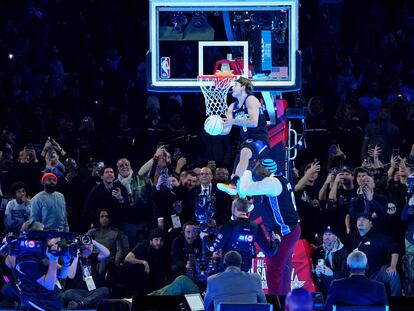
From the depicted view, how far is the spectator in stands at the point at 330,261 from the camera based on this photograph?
15.7m

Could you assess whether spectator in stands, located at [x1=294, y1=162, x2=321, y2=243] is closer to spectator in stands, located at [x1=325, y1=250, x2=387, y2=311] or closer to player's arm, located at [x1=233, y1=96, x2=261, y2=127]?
player's arm, located at [x1=233, y1=96, x2=261, y2=127]

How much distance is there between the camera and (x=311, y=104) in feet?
65.4

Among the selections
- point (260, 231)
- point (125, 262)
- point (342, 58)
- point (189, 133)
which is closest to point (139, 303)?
point (260, 231)

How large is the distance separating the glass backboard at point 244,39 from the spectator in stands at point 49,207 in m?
3.09

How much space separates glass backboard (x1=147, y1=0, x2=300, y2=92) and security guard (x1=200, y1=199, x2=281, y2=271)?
5.48ft

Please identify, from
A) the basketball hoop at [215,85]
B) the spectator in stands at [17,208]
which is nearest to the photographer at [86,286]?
the spectator in stands at [17,208]

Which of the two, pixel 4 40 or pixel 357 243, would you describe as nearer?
pixel 357 243

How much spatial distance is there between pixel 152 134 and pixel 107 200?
272 centimetres

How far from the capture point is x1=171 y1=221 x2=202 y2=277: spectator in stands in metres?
16.0

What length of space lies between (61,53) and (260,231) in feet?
32.7

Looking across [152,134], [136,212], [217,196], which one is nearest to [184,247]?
[217,196]

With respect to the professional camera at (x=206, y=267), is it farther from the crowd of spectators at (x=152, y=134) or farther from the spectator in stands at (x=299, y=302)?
the spectator in stands at (x=299, y=302)

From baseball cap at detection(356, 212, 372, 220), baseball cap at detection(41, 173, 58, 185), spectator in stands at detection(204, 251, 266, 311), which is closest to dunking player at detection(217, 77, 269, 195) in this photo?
spectator in stands at detection(204, 251, 266, 311)

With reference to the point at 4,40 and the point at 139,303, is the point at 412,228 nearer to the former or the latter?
the point at 139,303
